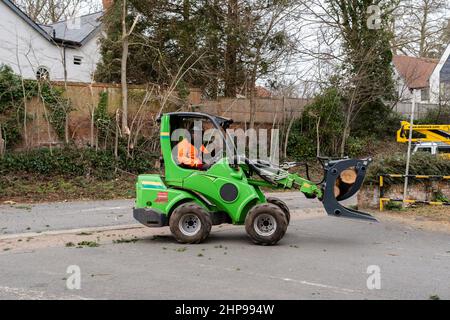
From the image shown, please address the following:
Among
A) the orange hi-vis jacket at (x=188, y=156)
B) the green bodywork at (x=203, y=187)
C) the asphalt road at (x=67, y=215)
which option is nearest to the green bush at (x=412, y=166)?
the asphalt road at (x=67, y=215)

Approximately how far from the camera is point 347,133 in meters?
26.5

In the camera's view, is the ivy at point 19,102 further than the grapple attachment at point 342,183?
Yes

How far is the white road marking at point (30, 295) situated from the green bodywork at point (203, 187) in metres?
3.51

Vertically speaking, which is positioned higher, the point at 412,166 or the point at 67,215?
the point at 412,166

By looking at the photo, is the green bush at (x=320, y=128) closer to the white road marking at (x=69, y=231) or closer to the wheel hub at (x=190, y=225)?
the white road marking at (x=69, y=231)

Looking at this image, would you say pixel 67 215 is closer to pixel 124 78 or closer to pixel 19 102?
pixel 19 102

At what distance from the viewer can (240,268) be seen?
7.79m

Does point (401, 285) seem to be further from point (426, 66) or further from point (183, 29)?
point (426, 66)

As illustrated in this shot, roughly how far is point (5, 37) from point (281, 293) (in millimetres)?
26945

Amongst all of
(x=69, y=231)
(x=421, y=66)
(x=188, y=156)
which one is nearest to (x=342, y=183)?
(x=188, y=156)

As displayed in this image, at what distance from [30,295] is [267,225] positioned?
14.7ft

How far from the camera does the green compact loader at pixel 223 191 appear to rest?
31.0ft

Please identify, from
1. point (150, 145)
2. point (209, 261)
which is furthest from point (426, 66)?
point (209, 261)

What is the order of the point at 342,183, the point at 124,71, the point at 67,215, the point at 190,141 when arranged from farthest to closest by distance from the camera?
the point at 124,71, the point at 67,215, the point at 190,141, the point at 342,183
